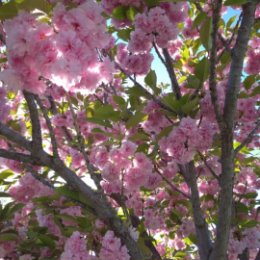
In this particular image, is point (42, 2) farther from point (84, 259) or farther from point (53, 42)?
point (84, 259)

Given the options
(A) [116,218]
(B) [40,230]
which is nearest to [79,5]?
(A) [116,218]

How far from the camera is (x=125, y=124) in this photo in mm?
3350

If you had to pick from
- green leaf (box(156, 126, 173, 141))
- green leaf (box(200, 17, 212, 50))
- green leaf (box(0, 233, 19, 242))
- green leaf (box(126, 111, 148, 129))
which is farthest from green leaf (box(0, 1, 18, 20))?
green leaf (box(0, 233, 19, 242))

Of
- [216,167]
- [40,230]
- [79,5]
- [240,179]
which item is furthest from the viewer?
[240,179]

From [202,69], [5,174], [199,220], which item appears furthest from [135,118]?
[5,174]

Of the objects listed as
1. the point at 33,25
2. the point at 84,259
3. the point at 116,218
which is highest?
the point at 33,25

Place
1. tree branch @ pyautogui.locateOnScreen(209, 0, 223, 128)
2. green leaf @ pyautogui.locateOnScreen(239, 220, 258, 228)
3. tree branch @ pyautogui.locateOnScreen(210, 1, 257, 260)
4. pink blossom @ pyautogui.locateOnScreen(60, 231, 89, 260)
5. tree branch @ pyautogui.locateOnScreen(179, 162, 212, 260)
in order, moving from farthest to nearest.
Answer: green leaf @ pyautogui.locateOnScreen(239, 220, 258, 228) → tree branch @ pyautogui.locateOnScreen(179, 162, 212, 260) → pink blossom @ pyautogui.locateOnScreen(60, 231, 89, 260) → tree branch @ pyautogui.locateOnScreen(210, 1, 257, 260) → tree branch @ pyautogui.locateOnScreen(209, 0, 223, 128)

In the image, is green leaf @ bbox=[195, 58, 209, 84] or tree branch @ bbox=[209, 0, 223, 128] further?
green leaf @ bbox=[195, 58, 209, 84]

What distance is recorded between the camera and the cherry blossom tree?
1660 millimetres

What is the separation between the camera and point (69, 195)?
2.66 m

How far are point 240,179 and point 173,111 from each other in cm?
225

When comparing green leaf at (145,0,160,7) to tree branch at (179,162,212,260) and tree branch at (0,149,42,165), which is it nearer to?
tree branch at (179,162,212,260)

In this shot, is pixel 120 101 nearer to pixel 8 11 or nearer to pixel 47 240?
pixel 47 240

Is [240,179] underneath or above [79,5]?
above
